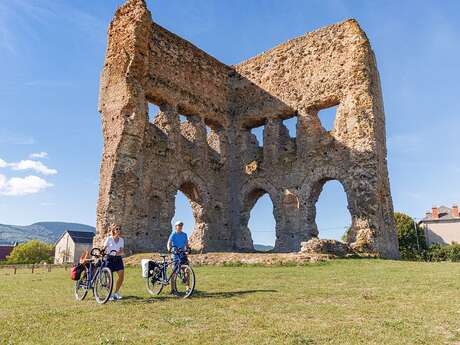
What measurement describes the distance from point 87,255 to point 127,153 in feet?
32.1

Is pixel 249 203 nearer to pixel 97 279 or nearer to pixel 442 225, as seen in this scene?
pixel 97 279

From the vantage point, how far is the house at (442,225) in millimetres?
51531

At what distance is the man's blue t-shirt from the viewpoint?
8.37 metres

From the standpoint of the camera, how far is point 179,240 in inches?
332

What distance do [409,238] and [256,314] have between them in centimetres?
4113

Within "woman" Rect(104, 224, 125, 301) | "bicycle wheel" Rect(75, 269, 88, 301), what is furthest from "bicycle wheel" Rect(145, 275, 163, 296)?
"bicycle wheel" Rect(75, 269, 88, 301)

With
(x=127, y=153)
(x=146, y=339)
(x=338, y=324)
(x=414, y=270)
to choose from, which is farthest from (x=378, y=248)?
(x=146, y=339)

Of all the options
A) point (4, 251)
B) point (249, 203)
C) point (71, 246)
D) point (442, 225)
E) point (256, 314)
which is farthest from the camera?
point (4, 251)

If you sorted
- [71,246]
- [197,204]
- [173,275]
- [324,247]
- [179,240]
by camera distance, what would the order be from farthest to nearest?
[71,246], [197,204], [324,247], [179,240], [173,275]

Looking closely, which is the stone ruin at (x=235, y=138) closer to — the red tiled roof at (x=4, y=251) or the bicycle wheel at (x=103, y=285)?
the bicycle wheel at (x=103, y=285)

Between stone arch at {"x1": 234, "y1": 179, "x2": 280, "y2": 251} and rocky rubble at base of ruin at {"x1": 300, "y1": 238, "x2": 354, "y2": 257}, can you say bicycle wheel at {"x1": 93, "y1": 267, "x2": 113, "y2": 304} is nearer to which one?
rocky rubble at base of ruin at {"x1": 300, "y1": 238, "x2": 354, "y2": 257}

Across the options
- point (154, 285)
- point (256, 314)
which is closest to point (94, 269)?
point (154, 285)

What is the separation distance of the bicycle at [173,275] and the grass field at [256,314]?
0.27 m

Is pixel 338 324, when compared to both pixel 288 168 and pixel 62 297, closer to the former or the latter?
pixel 62 297
